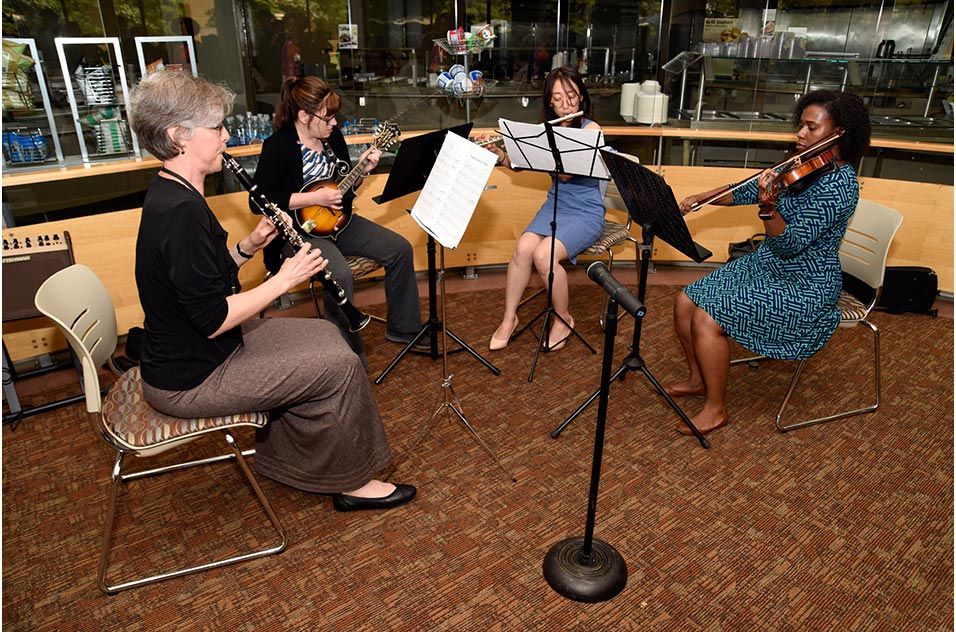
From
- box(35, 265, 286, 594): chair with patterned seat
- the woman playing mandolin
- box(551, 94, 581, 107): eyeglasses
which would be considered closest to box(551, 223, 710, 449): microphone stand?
box(551, 94, 581, 107): eyeglasses

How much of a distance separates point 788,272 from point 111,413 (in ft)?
8.30

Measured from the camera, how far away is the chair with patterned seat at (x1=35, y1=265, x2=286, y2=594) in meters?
1.86

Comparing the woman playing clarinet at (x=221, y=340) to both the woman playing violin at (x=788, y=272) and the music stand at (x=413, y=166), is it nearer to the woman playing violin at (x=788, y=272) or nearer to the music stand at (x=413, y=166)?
the music stand at (x=413, y=166)

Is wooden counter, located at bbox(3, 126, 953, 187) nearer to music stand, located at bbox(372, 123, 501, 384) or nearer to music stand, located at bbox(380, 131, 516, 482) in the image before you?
music stand, located at bbox(372, 123, 501, 384)

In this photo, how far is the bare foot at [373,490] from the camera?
7.57 ft

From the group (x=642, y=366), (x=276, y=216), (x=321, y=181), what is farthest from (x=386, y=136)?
(x=642, y=366)

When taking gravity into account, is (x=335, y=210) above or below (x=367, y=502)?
above

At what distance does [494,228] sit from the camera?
4359 millimetres

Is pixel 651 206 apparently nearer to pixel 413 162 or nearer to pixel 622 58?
pixel 413 162

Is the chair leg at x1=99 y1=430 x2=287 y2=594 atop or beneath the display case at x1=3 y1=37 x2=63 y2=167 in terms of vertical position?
beneath

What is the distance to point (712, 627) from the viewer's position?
1.86 m

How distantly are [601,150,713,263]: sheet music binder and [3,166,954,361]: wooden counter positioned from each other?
181 centimetres

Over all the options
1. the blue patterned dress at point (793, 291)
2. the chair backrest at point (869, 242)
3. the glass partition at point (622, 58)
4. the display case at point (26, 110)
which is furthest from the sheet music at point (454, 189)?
the display case at point (26, 110)

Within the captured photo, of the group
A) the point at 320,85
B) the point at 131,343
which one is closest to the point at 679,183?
the point at 320,85
